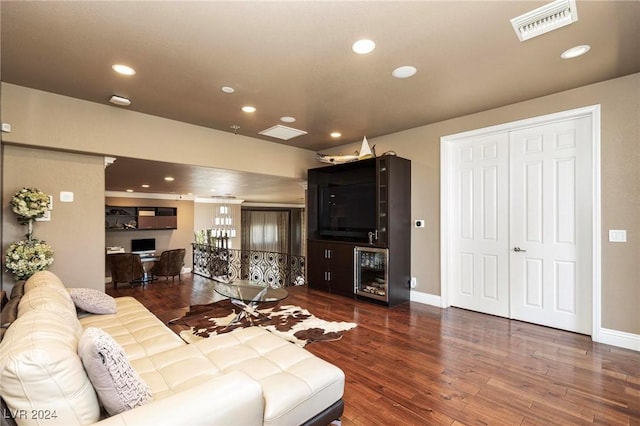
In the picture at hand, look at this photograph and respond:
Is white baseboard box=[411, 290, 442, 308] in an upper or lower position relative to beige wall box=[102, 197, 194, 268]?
lower

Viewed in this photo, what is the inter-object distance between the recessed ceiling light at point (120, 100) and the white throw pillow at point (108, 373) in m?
3.02

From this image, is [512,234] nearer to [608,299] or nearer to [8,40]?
[608,299]

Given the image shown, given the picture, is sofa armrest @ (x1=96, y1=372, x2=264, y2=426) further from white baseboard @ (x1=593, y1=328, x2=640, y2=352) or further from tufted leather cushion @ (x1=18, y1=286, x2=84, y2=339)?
white baseboard @ (x1=593, y1=328, x2=640, y2=352)

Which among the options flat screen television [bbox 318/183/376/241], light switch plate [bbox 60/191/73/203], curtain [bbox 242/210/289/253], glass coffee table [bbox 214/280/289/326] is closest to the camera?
glass coffee table [bbox 214/280/289/326]

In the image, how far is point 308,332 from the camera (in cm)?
333

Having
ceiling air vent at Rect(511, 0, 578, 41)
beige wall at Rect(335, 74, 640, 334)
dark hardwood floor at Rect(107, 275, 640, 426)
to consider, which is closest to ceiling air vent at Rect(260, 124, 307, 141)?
dark hardwood floor at Rect(107, 275, 640, 426)

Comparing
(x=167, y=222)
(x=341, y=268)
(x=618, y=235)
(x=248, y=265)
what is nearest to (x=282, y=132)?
(x=341, y=268)

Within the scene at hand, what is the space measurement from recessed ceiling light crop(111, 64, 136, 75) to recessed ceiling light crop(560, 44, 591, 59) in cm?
382

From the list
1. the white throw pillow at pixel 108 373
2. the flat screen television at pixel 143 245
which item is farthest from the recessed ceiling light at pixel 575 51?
the flat screen television at pixel 143 245

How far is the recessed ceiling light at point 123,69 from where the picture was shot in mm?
2742

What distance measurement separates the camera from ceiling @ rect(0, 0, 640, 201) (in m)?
2.03

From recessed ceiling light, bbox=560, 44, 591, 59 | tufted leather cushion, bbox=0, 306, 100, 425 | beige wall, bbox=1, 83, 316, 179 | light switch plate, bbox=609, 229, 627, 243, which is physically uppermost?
recessed ceiling light, bbox=560, 44, 591, 59

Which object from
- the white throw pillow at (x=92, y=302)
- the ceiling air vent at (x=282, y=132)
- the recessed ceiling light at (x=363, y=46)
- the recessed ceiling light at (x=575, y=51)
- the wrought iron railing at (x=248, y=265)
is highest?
the recessed ceiling light at (x=575, y=51)

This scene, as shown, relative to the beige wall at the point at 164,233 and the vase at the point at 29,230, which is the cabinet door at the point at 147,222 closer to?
the beige wall at the point at 164,233
